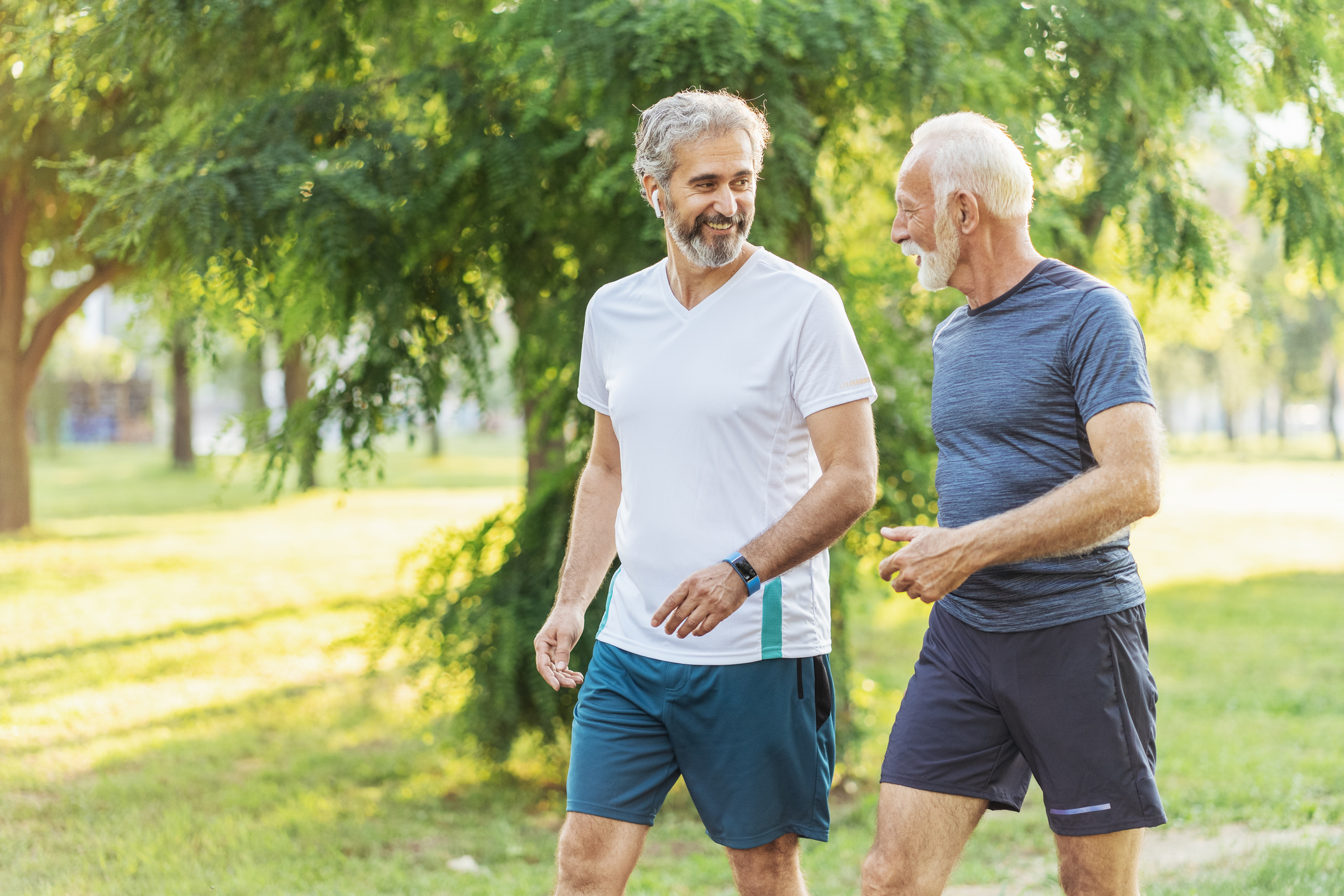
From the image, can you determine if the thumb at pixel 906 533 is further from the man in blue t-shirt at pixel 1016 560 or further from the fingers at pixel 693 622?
the fingers at pixel 693 622

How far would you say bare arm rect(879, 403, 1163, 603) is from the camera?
7.80 feet

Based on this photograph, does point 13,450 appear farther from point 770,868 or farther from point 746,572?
point 746,572

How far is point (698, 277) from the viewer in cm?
295

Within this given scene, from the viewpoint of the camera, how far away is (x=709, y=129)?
281 centimetres

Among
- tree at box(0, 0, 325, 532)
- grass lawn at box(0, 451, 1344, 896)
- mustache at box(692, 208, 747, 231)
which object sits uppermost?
tree at box(0, 0, 325, 532)

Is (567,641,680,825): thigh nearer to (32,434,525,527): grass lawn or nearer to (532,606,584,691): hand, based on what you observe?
(532,606,584,691): hand

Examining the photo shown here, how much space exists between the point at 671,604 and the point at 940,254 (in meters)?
1.08

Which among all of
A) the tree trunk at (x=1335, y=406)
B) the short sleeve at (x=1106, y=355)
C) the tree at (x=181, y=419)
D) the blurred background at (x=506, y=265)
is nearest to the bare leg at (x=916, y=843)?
the short sleeve at (x=1106, y=355)

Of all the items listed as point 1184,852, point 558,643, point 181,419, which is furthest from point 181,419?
point 558,643

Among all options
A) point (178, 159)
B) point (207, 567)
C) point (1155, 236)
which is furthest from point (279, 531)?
point (1155, 236)

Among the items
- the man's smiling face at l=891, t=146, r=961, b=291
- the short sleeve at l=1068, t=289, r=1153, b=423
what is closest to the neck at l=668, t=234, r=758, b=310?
the man's smiling face at l=891, t=146, r=961, b=291

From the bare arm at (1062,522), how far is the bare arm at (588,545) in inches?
38.4

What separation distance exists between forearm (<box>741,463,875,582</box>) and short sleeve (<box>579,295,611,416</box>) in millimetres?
716

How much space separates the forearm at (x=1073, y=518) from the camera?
7.80 feet
